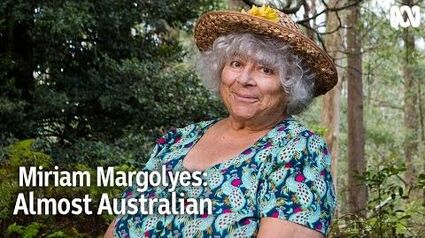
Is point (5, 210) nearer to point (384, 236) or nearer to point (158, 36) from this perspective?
point (384, 236)

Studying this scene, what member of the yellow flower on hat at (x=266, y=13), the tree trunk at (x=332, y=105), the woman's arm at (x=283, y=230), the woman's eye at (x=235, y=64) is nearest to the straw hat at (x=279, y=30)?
the yellow flower on hat at (x=266, y=13)

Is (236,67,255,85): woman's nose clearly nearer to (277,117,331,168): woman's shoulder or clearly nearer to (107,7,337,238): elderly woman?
(107,7,337,238): elderly woman

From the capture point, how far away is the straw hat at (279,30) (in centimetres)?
227

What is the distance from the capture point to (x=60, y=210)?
491 cm

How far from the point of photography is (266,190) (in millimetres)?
2107

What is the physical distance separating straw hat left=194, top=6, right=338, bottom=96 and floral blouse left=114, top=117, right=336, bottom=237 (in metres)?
0.18

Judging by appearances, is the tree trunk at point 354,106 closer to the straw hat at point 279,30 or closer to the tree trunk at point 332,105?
the tree trunk at point 332,105

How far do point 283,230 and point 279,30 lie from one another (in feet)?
1.96

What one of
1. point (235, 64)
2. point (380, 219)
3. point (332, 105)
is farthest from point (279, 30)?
point (332, 105)

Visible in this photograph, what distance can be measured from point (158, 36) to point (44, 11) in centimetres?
179

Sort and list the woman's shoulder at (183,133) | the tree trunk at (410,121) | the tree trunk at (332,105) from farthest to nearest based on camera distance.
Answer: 1. the tree trunk at (410,121)
2. the tree trunk at (332,105)
3. the woman's shoulder at (183,133)

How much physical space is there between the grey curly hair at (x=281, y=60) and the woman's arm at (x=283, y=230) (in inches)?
16.7

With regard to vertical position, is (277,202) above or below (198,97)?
below

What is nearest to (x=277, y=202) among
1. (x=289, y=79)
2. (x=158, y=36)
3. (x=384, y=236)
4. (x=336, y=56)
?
(x=289, y=79)
